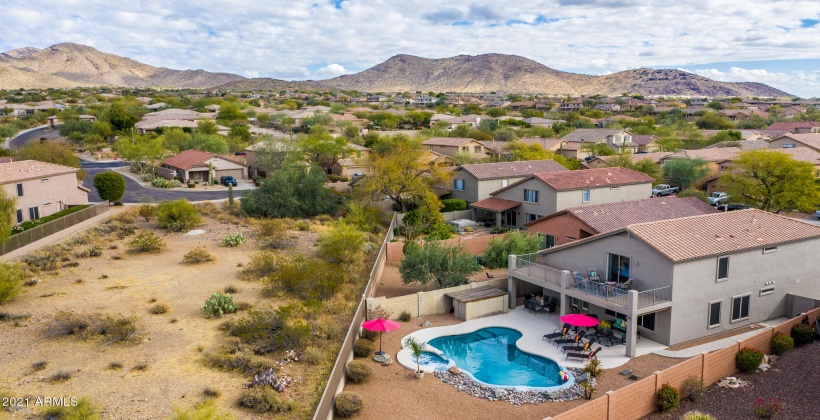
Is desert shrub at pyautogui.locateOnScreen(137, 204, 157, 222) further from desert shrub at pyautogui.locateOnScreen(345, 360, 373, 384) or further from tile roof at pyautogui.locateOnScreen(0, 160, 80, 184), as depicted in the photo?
desert shrub at pyautogui.locateOnScreen(345, 360, 373, 384)

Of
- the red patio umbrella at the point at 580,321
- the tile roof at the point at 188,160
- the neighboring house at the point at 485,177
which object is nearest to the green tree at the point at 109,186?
the tile roof at the point at 188,160

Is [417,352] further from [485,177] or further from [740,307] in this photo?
[485,177]

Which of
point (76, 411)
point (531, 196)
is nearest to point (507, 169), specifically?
point (531, 196)

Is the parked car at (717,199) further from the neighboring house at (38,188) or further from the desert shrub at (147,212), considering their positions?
the neighboring house at (38,188)

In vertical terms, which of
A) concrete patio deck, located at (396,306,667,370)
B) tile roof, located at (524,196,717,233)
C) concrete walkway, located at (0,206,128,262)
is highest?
tile roof, located at (524,196,717,233)

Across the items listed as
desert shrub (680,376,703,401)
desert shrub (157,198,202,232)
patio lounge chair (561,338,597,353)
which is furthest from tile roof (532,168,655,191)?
desert shrub (157,198,202,232)
